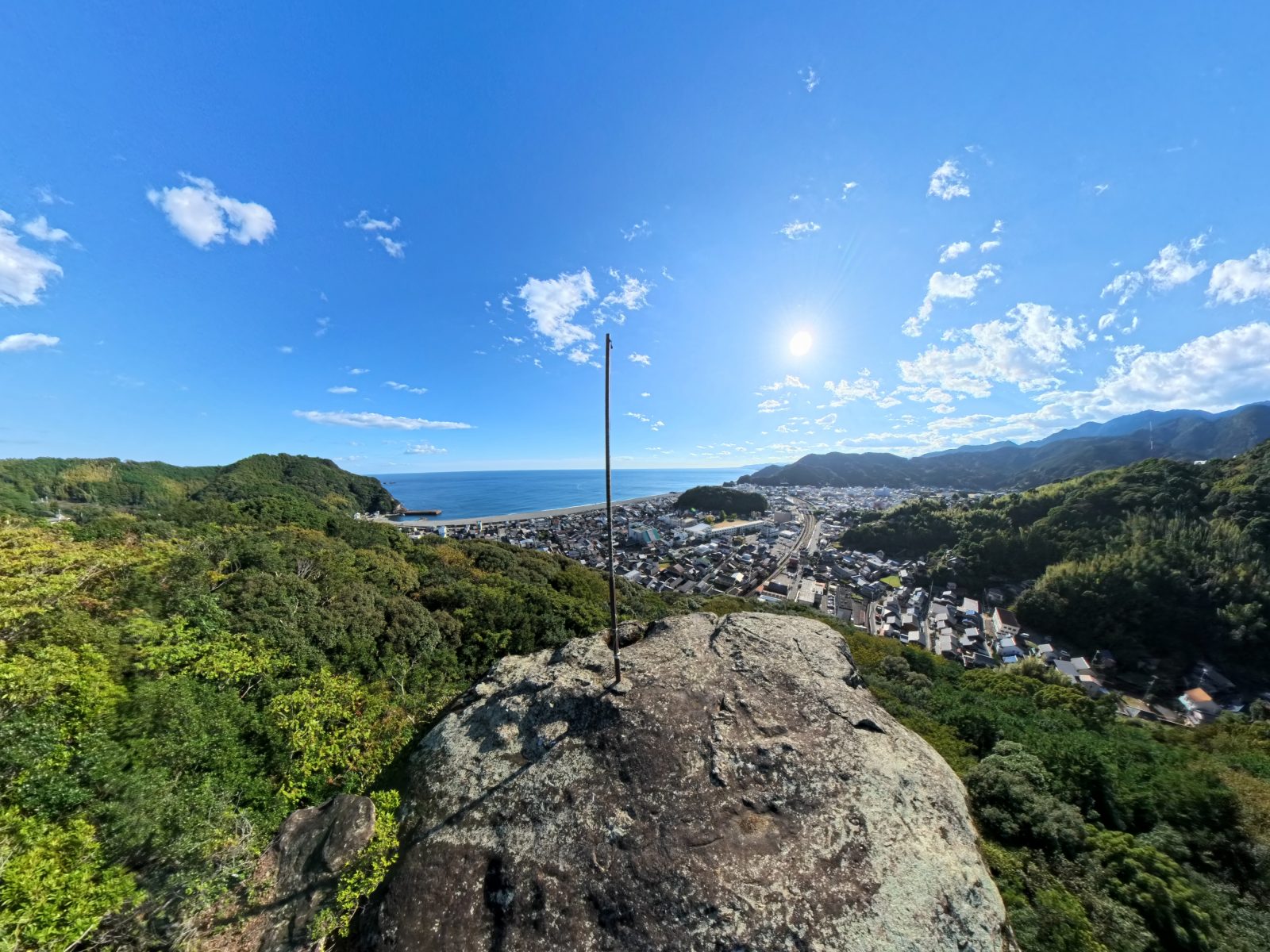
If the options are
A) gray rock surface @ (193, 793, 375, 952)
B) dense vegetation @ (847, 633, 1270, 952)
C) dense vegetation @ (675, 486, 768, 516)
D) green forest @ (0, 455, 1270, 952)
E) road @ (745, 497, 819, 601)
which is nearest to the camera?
green forest @ (0, 455, 1270, 952)

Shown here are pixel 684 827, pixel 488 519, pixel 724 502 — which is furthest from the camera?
pixel 724 502

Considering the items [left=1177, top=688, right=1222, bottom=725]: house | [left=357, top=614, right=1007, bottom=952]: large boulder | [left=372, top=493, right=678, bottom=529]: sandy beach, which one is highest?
[left=372, top=493, right=678, bottom=529]: sandy beach

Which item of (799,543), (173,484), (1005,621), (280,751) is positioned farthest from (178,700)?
(173,484)

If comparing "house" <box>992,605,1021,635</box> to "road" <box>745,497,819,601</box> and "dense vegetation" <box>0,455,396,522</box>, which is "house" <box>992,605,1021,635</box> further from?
"dense vegetation" <box>0,455,396,522</box>

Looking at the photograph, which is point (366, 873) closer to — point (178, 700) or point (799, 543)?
point (178, 700)

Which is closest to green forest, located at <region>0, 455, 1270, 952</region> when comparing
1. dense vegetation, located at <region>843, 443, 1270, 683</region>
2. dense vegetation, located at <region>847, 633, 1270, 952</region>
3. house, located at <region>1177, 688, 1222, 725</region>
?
dense vegetation, located at <region>847, 633, 1270, 952</region>

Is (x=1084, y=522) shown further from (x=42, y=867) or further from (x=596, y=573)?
(x=42, y=867)

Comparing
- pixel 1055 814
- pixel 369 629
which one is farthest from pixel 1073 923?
pixel 369 629
